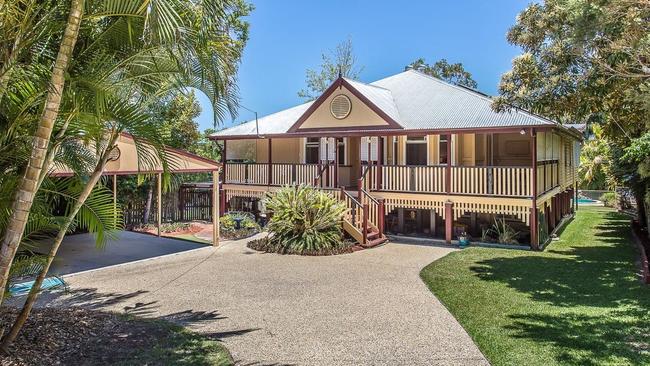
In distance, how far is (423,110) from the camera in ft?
57.4

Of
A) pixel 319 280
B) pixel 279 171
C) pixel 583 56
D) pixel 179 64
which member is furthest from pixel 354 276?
pixel 279 171

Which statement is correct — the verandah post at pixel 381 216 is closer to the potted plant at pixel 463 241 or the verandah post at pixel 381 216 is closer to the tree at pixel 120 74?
the potted plant at pixel 463 241

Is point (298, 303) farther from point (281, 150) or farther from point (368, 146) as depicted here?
point (281, 150)

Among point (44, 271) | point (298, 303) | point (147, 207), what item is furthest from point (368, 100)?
point (44, 271)

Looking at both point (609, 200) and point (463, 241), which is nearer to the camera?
point (463, 241)

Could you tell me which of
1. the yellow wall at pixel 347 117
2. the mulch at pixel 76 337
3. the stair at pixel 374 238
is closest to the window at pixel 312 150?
the yellow wall at pixel 347 117

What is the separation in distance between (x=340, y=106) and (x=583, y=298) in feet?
37.0

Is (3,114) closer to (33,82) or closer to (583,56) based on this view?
(33,82)

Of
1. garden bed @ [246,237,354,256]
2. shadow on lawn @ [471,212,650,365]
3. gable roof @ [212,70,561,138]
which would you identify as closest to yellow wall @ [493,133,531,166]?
gable roof @ [212,70,561,138]

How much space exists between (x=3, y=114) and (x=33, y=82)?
64 centimetres

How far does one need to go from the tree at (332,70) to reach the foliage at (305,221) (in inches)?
1029

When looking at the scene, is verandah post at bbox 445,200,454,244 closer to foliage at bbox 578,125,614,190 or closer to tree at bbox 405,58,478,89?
foliage at bbox 578,125,614,190

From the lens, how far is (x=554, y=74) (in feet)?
37.9

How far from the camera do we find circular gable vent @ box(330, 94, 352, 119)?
17547 mm
